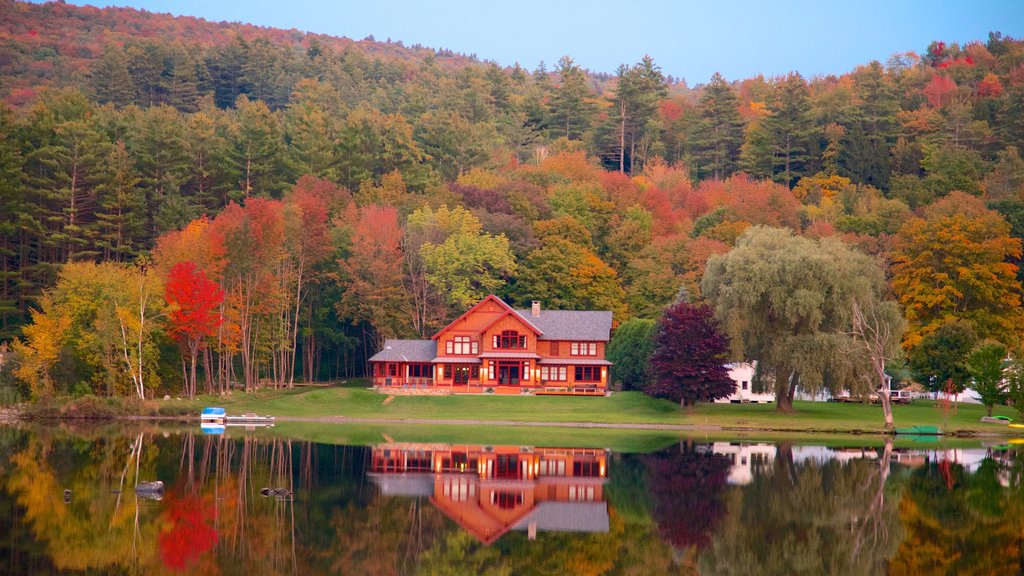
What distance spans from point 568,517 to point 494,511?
2.37 metres

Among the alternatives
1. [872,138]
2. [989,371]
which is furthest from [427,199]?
[872,138]

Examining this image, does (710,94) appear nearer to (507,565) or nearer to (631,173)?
(631,173)

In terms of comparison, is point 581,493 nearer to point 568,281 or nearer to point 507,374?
point 507,374

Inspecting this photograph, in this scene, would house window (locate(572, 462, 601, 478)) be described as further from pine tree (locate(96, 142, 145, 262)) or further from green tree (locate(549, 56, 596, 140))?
green tree (locate(549, 56, 596, 140))

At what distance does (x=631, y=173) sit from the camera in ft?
484

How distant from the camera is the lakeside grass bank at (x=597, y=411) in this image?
6744 centimetres

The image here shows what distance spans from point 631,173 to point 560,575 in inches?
4766

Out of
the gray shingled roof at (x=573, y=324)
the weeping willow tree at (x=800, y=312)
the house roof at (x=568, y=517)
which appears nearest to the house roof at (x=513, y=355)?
the gray shingled roof at (x=573, y=324)

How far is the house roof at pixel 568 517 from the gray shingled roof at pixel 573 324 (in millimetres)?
44730

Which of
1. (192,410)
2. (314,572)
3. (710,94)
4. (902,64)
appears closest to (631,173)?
(710,94)

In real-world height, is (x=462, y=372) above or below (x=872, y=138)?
below

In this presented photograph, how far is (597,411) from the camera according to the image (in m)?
73.4

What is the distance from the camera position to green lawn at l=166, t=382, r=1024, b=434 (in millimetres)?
68250

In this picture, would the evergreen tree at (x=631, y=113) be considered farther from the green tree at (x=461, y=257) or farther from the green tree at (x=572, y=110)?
the green tree at (x=461, y=257)
